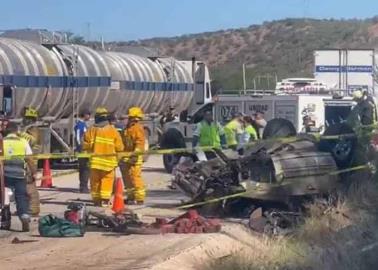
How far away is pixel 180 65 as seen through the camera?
1647 inches

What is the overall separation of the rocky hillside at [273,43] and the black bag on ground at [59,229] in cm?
7296

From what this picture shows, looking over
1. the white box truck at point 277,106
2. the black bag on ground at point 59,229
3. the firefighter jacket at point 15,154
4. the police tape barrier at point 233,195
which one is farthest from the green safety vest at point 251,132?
the black bag on ground at point 59,229

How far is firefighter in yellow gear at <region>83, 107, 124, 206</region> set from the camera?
61.1 ft

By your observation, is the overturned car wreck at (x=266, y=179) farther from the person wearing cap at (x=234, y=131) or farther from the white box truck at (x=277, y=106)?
the white box truck at (x=277, y=106)

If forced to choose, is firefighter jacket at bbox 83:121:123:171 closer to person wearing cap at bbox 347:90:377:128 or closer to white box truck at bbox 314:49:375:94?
person wearing cap at bbox 347:90:377:128

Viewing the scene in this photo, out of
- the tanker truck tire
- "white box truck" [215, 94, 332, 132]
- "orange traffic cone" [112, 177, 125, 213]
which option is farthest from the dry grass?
"white box truck" [215, 94, 332, 132]

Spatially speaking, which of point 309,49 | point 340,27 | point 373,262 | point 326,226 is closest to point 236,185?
point 326,226

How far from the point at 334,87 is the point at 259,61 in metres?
68.8

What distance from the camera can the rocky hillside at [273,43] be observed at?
323 ft

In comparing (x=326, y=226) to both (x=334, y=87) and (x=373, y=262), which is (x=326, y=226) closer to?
(x=373, y=262)

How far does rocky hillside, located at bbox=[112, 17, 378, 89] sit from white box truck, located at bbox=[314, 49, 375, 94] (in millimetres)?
51007

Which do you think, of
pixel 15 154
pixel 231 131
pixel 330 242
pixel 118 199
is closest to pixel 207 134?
pixel 231 131

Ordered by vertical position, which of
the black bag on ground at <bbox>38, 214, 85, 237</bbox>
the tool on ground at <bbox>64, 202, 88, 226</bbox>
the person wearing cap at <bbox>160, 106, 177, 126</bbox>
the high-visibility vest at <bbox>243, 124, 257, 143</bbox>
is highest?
the high-visibility vest at <bbox>243, 124, 257, 143</bbox>

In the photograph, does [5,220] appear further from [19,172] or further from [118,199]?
[118,199]
